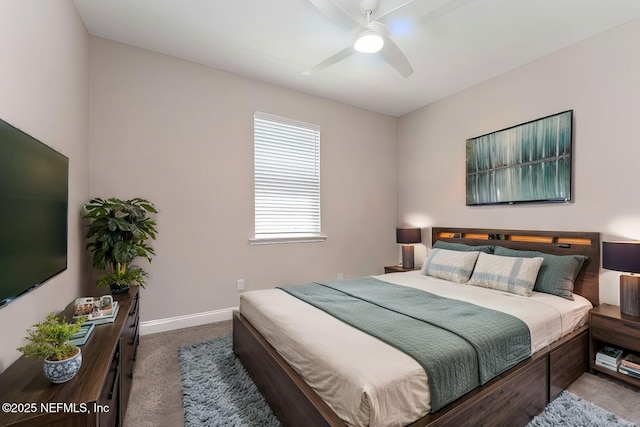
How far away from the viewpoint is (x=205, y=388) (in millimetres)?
2088

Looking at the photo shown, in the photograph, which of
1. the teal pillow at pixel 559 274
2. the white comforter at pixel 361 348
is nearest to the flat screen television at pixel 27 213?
the white comforter at pixel 361 348

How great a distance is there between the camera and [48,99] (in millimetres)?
1790

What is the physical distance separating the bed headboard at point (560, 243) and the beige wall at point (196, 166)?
1893mm

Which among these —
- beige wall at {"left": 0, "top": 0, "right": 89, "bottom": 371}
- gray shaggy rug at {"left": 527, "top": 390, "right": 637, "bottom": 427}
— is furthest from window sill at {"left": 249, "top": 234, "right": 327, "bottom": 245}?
gray shaggy rug at {"left": 527, "top": 390, "right": 637, "bottom": 427}

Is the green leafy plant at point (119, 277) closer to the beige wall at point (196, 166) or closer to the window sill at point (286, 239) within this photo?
the beige wall at point (196, 166)

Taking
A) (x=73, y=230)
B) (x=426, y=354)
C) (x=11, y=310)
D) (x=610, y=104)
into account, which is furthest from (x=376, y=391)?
(x=610, y=104)

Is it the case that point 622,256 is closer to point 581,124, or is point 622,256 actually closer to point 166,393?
point 581,124

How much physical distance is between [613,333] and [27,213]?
12.6 ft

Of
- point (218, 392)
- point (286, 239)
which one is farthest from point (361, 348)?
point (286, 239)

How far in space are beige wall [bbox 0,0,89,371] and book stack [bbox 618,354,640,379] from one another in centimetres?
381

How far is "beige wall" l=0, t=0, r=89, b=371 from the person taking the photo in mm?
1322

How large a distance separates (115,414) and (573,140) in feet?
13.6

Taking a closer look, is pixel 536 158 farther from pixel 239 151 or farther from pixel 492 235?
pixel 239 151

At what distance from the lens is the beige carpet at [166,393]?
6.03ft
